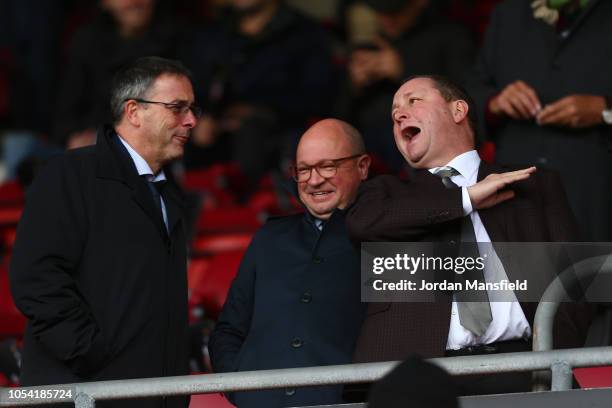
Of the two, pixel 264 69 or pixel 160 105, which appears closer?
pixel 160 105

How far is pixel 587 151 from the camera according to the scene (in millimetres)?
5477

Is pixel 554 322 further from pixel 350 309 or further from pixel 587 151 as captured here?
pixel 587 151

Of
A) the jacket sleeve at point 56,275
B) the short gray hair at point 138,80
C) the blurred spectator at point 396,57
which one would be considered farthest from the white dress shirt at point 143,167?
the blurred spectator at point 396,57

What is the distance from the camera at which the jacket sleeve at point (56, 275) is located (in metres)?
4.38

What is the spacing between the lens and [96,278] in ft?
14.8

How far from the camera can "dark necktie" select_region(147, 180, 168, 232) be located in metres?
4.75

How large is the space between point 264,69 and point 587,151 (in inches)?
115

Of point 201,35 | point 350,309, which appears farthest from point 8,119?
point 350,309

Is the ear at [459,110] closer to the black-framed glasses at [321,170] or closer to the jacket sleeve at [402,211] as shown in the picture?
the jacket sleeve at [402,211]

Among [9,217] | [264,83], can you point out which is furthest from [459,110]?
[9,217]

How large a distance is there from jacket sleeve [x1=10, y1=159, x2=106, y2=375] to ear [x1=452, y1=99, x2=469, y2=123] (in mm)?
1227

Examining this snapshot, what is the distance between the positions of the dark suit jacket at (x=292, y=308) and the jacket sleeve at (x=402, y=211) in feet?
1.05

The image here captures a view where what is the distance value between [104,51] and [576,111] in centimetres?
353

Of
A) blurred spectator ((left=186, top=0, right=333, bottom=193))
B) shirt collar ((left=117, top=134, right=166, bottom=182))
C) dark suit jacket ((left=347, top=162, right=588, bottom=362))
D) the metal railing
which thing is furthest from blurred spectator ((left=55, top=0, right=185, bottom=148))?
the metal railing
